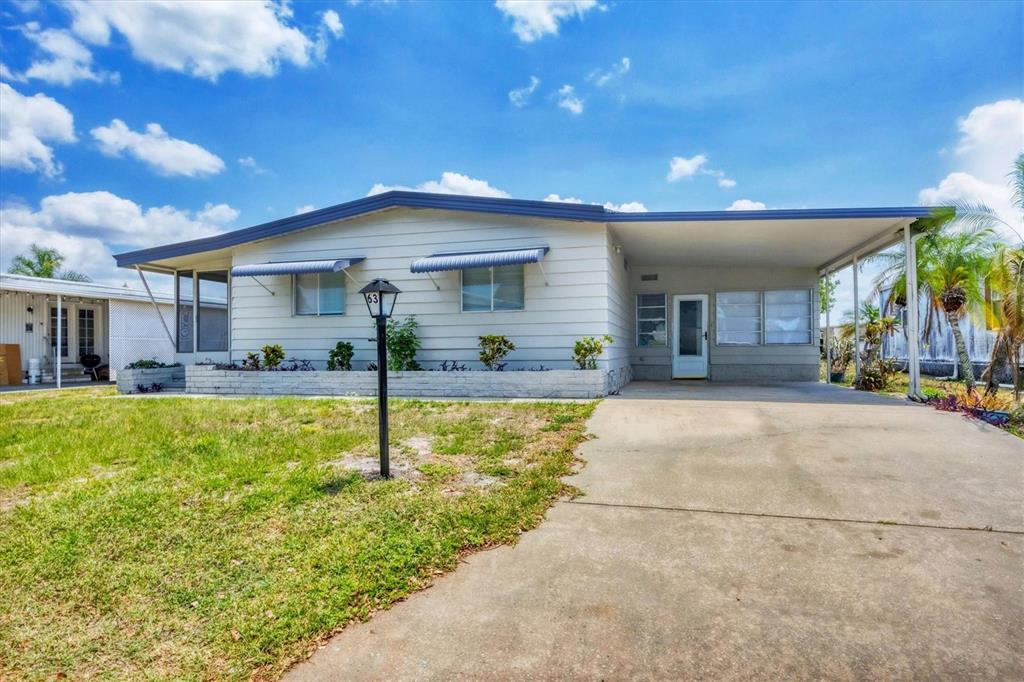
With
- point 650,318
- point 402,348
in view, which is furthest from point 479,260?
point 650,318

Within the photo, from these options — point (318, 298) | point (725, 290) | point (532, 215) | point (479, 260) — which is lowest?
point (318, 298)

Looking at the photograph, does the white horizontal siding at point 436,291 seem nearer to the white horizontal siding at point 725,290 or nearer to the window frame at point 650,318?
the window frame at point 650,318

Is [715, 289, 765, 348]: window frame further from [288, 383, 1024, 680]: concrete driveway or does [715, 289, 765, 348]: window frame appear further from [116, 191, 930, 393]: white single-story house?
[288, 383, 1024, 680]: concrete driveway

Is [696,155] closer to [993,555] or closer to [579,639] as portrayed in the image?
[993,555]

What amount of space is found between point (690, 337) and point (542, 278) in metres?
5.06

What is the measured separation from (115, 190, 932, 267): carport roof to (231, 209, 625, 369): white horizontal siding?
30cm

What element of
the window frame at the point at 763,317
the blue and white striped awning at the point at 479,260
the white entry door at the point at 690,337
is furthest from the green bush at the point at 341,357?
the window frame at the point at 763,317

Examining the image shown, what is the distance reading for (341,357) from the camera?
29.7ft

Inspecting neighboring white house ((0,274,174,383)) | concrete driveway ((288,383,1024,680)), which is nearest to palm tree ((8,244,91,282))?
neighboring white house ((0,274,174,383))

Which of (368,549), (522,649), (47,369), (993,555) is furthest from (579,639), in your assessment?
(47,369)

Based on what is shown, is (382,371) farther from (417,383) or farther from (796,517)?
(417,383)

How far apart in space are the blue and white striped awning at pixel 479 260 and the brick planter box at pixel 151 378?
6.25 metres

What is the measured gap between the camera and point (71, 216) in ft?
87.1

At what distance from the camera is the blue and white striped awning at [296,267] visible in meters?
8.70
